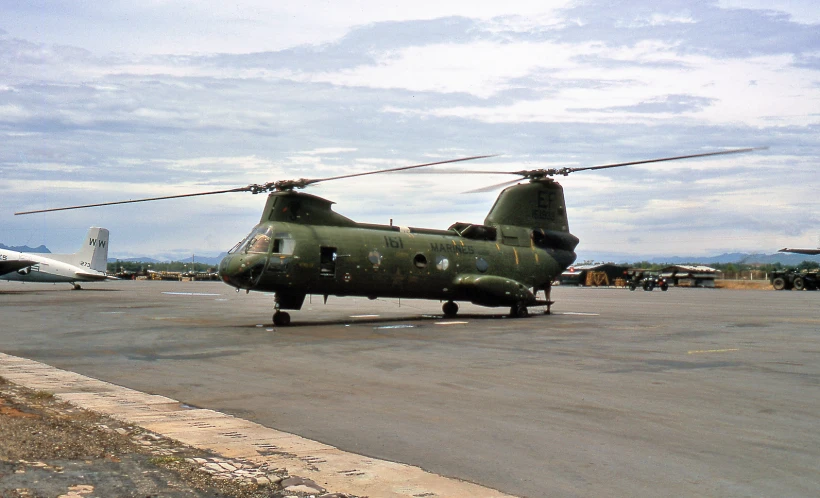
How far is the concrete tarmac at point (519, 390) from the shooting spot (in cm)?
703

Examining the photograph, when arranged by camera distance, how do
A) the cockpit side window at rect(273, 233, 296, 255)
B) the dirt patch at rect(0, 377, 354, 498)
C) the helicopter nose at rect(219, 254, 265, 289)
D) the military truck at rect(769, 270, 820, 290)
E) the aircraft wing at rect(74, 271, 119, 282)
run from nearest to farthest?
the dirt patch at rect(0, 377, 354, 498) < the helicopter nose at rect(219, 254, 265, 289) < the cockpit side window at rect(273, 233, 296, 255) < the aircraft wing at rect(74, 271, 119, 282) < the military truck at rect(769, 270, 820, 290)

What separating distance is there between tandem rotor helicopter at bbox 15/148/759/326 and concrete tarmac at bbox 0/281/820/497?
1869mm

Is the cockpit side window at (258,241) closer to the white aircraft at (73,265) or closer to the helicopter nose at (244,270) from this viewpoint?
the helicopter nose at (244,270)

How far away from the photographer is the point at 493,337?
67.4 feet

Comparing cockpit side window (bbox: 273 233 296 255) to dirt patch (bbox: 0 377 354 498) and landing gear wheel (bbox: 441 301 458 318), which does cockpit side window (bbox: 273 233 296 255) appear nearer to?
landing gear wheel (bbox: 441 301 458 318)

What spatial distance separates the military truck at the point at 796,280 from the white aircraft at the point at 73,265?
58.6 m

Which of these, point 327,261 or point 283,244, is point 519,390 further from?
point 327,261

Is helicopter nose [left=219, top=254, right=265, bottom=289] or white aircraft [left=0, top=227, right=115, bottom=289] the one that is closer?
helicopter nose [left=219, top=254, right=265, bottom=289]

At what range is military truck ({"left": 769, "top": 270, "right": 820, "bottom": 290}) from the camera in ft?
228

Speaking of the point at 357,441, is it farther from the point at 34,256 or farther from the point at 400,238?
the point at 34,256

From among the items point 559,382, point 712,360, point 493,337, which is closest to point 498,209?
point 493,337

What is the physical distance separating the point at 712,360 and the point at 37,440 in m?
12.4

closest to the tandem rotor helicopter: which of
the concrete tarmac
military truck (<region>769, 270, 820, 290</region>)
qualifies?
the concrete tarmac

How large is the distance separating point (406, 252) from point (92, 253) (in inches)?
1570
